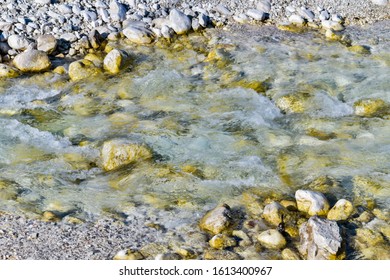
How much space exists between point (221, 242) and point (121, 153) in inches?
80.3

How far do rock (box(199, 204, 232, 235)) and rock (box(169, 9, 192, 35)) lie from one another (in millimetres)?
5470

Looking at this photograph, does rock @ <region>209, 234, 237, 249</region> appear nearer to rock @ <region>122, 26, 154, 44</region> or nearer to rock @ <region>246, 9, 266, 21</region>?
rock @ <region>122, 26, 154, 44</region>

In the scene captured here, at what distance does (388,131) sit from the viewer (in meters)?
7.63

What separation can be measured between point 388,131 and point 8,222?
477 cm

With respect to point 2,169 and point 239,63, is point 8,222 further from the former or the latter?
point 239,63

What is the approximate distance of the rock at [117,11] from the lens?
1081 cm

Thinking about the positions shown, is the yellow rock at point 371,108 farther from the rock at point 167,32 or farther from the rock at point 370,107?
the rock at point 167,32

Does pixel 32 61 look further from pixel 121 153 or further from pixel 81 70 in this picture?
pixel 121 153

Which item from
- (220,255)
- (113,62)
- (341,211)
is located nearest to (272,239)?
(220,255)

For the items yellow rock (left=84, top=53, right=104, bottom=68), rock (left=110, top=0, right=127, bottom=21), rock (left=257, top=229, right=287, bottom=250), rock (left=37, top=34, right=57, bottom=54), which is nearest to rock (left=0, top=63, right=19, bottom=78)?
rock (left=37, top=34, right=57, bottom=54)

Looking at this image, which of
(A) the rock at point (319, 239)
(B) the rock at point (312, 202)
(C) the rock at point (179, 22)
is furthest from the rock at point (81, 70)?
(A) the rock at point (319, 239)

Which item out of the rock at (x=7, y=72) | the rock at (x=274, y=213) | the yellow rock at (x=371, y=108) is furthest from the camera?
the rock at (x=7, y=72)

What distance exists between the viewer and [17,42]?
985cm

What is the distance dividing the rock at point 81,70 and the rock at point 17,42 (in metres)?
1.09
